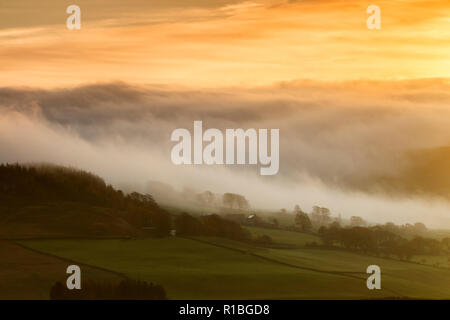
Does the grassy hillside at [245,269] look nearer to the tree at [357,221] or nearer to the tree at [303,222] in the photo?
the tree at [303,222]

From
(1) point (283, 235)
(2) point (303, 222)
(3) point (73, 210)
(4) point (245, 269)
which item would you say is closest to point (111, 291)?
(3) point (73, 210)

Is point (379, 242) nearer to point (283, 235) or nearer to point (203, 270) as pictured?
point (283, 235)

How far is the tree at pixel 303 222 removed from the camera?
108 feet

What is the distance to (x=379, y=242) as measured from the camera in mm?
33469

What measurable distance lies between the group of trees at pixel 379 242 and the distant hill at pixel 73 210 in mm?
5608

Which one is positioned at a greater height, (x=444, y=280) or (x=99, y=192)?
(x=99, y=192)

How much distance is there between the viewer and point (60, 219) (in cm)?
3312

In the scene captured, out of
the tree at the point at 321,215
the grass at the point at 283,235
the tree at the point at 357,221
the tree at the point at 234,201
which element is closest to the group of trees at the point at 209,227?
the grass at the point at 283,235

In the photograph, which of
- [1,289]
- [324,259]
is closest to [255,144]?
[324,259]

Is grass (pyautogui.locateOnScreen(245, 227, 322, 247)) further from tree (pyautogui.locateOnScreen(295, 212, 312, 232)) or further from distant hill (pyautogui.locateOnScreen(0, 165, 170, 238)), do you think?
distant hill (pyautogui.locateOnScreen(0, 165, 170, 238))

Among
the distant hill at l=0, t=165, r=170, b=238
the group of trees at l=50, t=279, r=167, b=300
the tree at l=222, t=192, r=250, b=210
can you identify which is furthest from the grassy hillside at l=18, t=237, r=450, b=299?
the tree at l=222, t=192, r=250, b=210
